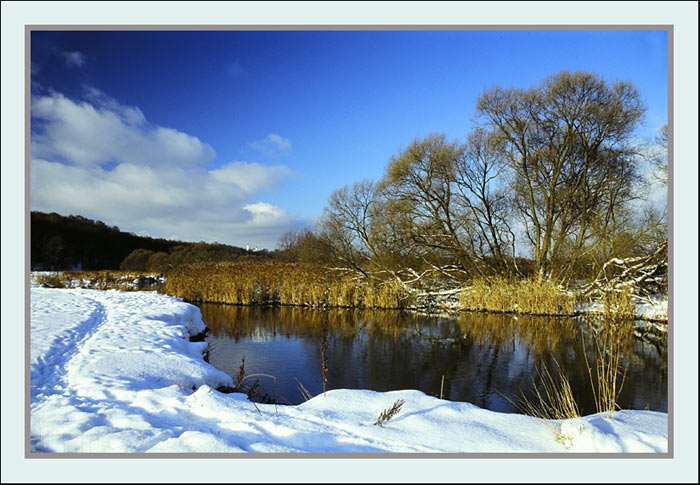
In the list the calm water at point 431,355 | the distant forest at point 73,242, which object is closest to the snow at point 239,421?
the calm water at point 431,355

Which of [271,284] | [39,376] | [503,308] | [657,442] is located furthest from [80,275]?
[657,442]

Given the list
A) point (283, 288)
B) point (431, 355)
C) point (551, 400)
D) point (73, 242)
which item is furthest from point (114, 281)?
point (551, 400)

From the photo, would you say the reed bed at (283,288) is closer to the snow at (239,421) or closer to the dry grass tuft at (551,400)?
the dry grass tuft at (551,400)

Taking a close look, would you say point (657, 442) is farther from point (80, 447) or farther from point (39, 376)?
point (39, 376)

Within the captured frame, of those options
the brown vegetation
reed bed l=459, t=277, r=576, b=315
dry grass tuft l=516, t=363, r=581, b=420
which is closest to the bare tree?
reed bed l=459, t=277, r=576, b=315

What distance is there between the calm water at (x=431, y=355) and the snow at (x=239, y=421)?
0.95 m

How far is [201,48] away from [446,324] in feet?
30.9

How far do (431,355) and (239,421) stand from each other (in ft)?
16.3

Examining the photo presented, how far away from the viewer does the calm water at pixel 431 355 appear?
536cm

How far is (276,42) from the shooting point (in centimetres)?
316

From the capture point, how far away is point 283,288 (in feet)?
51.4

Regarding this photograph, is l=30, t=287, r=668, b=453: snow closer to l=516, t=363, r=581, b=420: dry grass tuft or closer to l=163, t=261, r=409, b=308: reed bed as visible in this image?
l=516, t=363, r=581, b=420: dry grass tuft

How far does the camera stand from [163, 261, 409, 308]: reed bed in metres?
14.9

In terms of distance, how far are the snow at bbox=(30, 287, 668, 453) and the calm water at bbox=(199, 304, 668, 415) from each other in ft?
3.12
